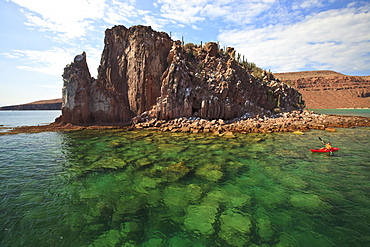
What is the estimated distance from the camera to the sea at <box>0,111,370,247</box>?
5363 millimetres

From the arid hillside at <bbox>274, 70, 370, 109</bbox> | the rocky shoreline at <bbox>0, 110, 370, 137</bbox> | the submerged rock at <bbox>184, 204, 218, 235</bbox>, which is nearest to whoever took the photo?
the submerged rock at <bbox>184, 204, 218, 235</bbox>

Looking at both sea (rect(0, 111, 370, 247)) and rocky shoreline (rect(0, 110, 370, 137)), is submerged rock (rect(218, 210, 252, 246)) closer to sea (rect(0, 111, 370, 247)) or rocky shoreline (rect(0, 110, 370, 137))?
sea (rect(0, 111, 370, 247))

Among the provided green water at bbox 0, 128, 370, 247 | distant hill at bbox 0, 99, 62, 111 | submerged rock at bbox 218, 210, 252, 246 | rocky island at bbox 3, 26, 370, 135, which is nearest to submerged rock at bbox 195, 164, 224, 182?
green water at bbox 0, 128, 370, 247

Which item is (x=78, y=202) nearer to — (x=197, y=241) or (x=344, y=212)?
(x=197, y=241)

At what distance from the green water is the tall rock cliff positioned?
16.1 metres

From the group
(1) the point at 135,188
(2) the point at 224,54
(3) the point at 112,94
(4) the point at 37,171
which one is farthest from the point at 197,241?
(2) the point at 224,54

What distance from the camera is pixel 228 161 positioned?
12094mm

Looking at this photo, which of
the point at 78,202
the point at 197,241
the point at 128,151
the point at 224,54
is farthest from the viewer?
the point at 224,54

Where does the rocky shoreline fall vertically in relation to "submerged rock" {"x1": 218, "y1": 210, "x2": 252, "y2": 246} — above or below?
above

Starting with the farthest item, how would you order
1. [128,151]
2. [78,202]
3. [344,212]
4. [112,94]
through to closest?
[112,94], [128,151], [78,202], [344,212]

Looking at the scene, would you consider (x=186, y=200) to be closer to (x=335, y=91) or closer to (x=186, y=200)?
(x=186, y=200)

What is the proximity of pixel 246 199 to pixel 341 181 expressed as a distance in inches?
224

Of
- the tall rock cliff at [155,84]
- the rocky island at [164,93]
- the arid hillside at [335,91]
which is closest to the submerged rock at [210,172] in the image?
the rocky island at [164,93]

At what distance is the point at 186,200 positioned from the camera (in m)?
7.30
